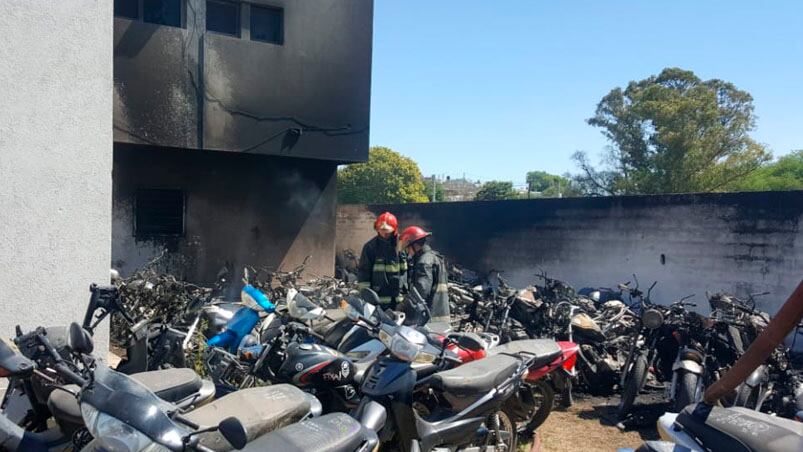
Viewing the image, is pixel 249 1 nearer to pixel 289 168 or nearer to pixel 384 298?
pixel 289 168

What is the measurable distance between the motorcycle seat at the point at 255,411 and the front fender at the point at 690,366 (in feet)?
11.8

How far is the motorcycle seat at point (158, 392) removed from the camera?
329cm

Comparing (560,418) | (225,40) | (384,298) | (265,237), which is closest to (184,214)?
(265,237)

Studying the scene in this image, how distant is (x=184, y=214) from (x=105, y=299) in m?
6.70

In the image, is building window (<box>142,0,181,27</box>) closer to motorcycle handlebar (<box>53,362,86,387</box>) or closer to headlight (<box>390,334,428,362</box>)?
headlight (<box>390,334,428,362</box>)

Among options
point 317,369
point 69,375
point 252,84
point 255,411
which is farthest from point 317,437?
point 252,84

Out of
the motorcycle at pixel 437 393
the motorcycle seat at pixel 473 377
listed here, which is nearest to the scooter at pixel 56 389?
the motorcycle at pixel 437 393

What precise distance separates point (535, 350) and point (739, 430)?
2.34 meters

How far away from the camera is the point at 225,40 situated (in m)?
10.2

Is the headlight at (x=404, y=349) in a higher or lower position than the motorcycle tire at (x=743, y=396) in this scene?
higher

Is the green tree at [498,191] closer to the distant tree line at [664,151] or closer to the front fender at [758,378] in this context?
the distant tree line at [664,151]

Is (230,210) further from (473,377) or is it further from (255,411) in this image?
(255,411)

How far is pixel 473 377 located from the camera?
13.1ft

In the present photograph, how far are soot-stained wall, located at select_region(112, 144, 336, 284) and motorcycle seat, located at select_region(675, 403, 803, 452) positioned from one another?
30.8 ft
